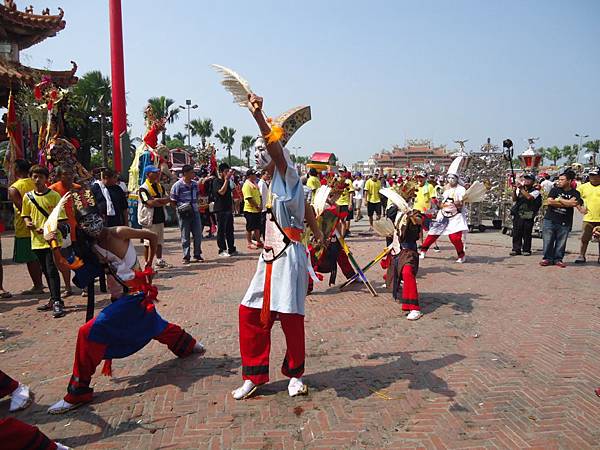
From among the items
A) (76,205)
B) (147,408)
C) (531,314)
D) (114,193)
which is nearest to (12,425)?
(147,408)

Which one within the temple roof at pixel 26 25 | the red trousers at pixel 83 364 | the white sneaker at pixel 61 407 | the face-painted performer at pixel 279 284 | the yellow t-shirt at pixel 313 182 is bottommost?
the white sneaker at pixel 61 407

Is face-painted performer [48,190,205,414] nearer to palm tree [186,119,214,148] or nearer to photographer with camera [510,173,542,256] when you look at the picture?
photographer with camera [510,173,542,256]

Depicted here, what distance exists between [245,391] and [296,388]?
429 mm

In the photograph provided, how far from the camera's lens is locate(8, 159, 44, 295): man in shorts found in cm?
658

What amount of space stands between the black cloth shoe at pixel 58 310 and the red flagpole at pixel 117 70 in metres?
11.8

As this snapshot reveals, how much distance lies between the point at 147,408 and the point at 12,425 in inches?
53.3

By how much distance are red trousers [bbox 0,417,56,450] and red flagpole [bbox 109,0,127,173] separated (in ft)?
51.7

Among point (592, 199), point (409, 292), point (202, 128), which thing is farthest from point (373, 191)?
point (202, 128)

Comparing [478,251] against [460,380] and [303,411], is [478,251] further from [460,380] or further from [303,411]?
[303,411]

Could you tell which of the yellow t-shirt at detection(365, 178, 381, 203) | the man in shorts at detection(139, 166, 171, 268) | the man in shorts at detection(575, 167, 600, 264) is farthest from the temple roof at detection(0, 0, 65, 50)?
the man in shorts at detection(575, 167, 600, 264)

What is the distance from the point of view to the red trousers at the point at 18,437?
7.68 ft

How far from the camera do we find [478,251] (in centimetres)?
1124

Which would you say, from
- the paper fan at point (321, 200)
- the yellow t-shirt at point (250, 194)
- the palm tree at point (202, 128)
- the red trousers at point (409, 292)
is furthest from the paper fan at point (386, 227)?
the palm tree at point (202, 128)

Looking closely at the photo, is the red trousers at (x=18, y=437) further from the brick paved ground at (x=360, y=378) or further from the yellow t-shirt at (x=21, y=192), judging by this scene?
the yellow t-shirt at (x=21, y=192)
